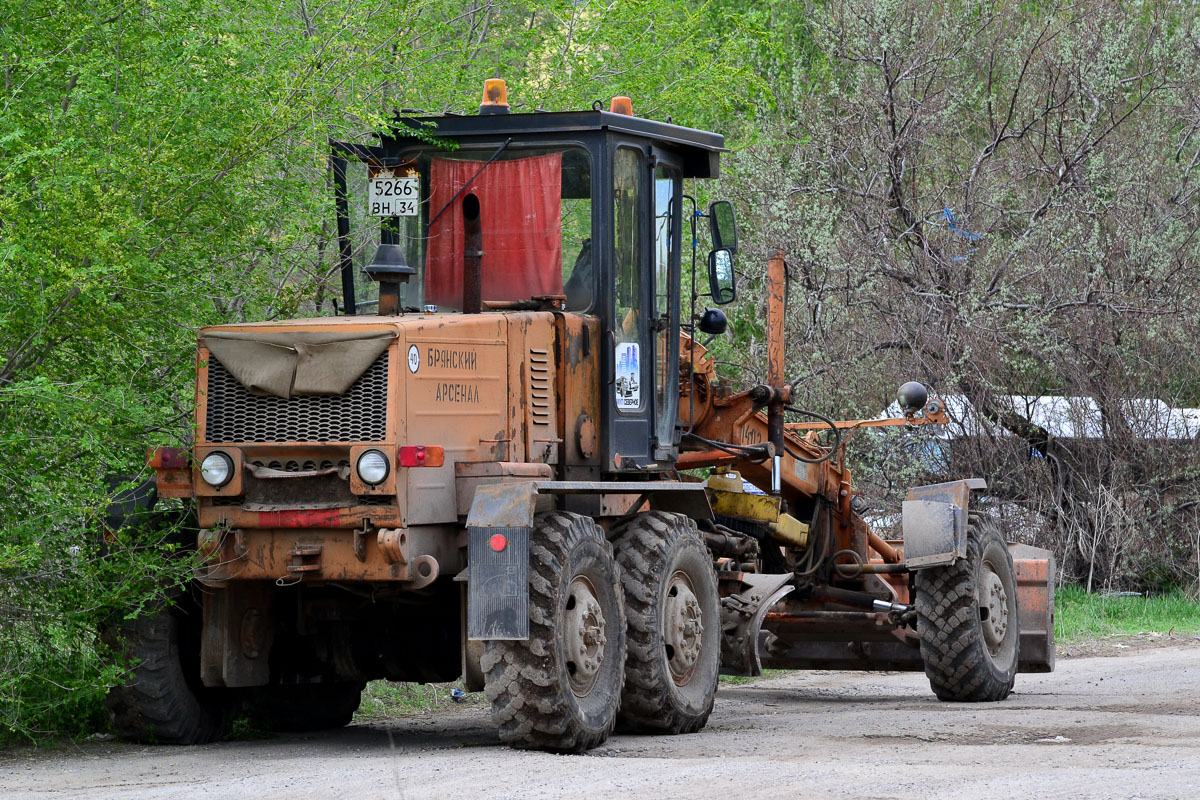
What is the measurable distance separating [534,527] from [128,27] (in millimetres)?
3290

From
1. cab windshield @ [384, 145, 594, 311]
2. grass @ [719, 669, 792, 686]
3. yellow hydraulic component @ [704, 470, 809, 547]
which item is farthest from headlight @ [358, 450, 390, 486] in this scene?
grass @ [719, 669, 792, 686]

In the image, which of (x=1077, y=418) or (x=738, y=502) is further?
(x=1077, y=418)

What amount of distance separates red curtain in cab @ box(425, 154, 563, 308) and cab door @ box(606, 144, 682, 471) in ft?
1.15

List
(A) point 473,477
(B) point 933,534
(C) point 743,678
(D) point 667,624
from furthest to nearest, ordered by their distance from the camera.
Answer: (C) point 743,678
(B) point 933,534
(D) point 667,624
(A) point 473,477

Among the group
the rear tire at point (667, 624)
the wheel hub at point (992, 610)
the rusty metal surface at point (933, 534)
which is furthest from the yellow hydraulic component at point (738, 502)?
the rear tire at point (667, 624)

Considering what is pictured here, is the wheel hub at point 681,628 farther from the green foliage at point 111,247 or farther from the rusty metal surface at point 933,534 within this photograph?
the green foliage at point 111,247

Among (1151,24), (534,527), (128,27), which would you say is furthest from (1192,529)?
(128,27)

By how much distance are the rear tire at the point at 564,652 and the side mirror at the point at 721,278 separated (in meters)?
2.00

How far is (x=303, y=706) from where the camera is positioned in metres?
9.88

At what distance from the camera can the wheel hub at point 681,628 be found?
929cm

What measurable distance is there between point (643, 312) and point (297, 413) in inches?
94.8

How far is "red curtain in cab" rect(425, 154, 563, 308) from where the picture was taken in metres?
9.30

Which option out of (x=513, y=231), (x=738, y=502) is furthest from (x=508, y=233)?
(x=738, y=502)

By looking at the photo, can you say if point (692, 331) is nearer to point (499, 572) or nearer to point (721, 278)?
point (721, 278)
